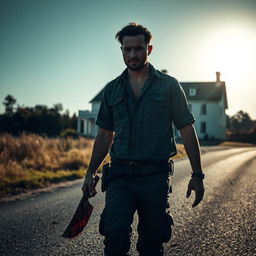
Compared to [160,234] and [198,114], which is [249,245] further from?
[198,114]

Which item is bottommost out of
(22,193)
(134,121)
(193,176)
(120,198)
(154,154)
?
(22,193)

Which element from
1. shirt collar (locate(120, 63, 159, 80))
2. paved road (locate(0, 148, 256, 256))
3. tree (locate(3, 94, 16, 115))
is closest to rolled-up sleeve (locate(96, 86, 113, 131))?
shirt collar (locate(120, 63, 159, 80))

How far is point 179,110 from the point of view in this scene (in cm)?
275

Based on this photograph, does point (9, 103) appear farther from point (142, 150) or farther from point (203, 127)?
point (142, 150)

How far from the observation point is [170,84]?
2.81m

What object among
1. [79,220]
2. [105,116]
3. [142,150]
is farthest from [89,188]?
[105,116]

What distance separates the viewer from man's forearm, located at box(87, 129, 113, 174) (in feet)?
9.79

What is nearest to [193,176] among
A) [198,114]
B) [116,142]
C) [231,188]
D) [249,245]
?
[116,142]

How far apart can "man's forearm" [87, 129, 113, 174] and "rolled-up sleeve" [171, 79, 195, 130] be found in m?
0.69

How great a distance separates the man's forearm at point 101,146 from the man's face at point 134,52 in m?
0.69

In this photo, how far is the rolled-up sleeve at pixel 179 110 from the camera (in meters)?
2.74

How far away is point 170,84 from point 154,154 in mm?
657

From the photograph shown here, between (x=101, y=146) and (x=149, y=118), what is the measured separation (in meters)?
0.62

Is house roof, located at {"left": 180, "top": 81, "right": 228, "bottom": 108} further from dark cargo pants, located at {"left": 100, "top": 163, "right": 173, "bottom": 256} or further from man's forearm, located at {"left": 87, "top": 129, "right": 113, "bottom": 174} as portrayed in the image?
dark cargo pants, located at {"left": 100, "top": 163, "right": 173, "bottom": 256}
